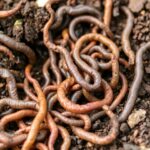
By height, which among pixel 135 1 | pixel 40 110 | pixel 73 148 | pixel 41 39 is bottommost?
pixel 73 148

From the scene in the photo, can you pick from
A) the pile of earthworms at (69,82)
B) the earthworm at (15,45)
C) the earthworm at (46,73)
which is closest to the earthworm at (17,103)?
the pile of earthworms at (69,82)

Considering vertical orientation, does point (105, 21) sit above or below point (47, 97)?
above

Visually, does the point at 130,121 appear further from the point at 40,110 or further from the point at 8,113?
the point at 8,113

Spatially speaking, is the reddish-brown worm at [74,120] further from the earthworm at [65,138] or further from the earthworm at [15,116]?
the earthworm at [15,116]

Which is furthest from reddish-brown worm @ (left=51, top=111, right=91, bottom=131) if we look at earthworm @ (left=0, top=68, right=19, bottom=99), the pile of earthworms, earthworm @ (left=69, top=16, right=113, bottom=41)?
earthworm @ (left=69, top=16, right=113, bottom=41)

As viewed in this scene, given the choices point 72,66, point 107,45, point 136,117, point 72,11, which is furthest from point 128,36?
point 136,117

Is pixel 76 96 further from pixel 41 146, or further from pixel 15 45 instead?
pixel 15 45

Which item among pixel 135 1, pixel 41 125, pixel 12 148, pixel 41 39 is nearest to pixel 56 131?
pixel 41 125

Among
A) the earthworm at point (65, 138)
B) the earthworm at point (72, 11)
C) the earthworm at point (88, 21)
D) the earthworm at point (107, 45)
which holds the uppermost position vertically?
the earthworm at point (72, 11)
